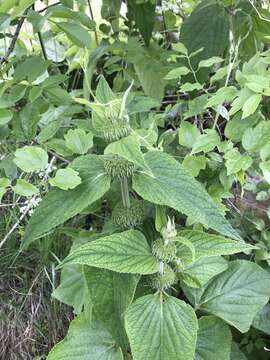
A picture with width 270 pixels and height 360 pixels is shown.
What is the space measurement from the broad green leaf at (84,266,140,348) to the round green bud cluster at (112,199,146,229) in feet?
0.22

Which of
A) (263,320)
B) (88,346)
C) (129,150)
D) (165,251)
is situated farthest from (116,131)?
(263,320)

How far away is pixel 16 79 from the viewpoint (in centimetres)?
96

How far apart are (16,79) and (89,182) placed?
0.35 m

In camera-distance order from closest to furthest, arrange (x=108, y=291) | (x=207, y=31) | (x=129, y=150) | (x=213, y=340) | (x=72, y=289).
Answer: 1. (x=129, y=150)
2. (x=108, y=291)
3. (x=213, y=340)
4. (x=72, y=289)
5. (x=207, y=31)

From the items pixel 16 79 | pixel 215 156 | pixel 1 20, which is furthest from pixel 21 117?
pixel 215 156

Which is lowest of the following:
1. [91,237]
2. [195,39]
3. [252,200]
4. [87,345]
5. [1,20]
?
[252,200]

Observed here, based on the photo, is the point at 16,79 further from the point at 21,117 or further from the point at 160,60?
the point at 160,60

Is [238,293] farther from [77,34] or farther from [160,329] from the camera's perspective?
[77,34]

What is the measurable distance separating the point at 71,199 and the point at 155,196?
0.35ft

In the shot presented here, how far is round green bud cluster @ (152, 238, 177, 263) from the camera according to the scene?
68 cm

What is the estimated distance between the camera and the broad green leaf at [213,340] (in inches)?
31.7

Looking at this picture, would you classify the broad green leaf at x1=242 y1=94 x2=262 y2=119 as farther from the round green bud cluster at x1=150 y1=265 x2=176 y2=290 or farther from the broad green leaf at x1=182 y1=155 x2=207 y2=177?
the round green bud cluster at x1=150 y1=265 x2=176 y2=290

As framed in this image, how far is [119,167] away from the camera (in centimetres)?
67

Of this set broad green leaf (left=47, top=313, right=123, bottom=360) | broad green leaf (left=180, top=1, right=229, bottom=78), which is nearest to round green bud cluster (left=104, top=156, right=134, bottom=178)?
broad green leaf (left=47, top=313, right=123, bottom=360)
